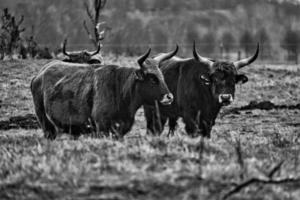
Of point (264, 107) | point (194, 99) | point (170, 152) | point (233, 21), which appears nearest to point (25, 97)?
point (264, 107)

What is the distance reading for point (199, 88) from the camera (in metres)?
13.0

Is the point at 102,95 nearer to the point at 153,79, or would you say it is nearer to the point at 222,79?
the point at 153,79

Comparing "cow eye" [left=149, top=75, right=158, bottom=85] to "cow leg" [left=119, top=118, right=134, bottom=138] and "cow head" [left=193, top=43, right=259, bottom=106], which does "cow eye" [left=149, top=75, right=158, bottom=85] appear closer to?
"cow leg" [left=119, top=118, right=134, bottom=138]

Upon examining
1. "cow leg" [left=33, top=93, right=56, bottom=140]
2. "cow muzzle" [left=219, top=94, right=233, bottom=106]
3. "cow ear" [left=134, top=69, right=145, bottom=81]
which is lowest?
"cow leg" [left=33, top=93, right=56, bottom=140]

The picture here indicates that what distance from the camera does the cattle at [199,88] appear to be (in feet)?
41.1

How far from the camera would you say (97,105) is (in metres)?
11.1

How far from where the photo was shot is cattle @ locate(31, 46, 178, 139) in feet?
36.4

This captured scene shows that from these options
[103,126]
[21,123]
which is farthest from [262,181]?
[21,123]

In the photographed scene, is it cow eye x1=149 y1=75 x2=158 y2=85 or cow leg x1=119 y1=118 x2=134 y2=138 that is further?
cow eye x1=149 y1=75 x2=158 y2=85

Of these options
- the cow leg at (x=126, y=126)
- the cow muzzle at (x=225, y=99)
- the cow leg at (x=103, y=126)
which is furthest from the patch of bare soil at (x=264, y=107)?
the cow leg at (x=103, y=126)

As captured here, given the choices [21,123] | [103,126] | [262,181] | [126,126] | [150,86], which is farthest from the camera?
[21,123]

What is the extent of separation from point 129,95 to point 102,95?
46 cm

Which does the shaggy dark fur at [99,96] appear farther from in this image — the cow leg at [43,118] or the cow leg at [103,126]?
the cow leg at [43,118]

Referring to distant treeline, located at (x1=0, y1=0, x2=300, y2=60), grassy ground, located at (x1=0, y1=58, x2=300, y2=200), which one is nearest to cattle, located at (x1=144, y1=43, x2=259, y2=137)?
grassy ground, located at (x1=0, y1=58, x2=300, y2=200)
